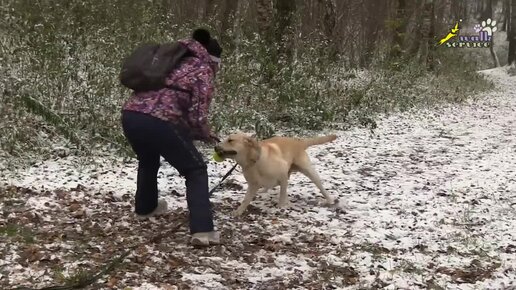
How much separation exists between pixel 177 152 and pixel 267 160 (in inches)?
54.6

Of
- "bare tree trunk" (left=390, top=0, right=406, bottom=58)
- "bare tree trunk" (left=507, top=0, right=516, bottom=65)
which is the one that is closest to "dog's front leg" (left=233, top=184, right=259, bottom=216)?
"bare tree trunk" (left=390, top=0, right=406, bottom=58)

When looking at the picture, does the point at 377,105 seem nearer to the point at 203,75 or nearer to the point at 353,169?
the point at 353,169

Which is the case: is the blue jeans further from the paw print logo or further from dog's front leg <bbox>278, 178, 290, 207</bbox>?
the paw print logo

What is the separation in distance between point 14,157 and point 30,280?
10.1 ft

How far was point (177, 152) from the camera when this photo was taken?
175 inches

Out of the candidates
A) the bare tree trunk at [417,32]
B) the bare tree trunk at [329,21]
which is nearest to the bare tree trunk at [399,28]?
the bare tree trunk at [417,32]

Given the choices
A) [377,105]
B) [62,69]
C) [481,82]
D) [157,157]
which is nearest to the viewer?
[157,157]

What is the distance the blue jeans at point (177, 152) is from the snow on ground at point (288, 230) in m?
0.36

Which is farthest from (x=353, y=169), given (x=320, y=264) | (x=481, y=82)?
(x=481, y=82)

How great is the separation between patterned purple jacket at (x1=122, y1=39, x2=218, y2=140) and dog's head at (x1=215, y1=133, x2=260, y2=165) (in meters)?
0.82

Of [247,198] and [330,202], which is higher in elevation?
[247,198]

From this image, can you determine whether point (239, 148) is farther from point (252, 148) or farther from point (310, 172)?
point (310, 172)

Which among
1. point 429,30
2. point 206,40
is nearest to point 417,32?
point 429,30

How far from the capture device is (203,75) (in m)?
4.41
